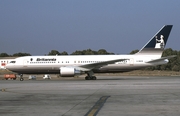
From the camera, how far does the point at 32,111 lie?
36.1 feet

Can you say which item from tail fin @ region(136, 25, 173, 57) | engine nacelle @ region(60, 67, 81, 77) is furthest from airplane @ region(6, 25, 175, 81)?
engine nacelle @ region(60, 67, 81, 77)

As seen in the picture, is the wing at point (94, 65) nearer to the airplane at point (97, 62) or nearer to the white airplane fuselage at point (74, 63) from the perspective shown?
the airplane at point (97, 62)

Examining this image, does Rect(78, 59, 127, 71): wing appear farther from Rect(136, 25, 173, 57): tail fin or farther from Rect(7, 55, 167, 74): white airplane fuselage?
Rect(136, 25, 173, 57): tail fin

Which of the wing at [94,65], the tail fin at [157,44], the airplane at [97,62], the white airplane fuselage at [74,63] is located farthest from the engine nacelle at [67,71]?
the tail fin at [157,44]

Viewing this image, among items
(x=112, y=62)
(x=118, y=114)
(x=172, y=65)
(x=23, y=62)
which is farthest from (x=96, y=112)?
(x=172, y=65)

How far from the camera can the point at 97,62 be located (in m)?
37.5

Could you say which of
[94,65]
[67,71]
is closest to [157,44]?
[94,65]

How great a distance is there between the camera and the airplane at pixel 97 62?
37.8 m

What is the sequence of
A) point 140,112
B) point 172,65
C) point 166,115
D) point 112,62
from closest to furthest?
point 166,115
point 140,112
point 112,62
point 172,65

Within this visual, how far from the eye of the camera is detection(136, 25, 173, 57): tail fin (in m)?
39.1

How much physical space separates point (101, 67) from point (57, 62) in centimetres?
503

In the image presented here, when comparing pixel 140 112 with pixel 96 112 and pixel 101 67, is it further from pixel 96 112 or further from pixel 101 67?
pixel 101 67

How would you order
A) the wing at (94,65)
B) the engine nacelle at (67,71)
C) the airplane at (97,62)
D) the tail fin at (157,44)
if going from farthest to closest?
the tail fin at (157,44) → the airplane at (97,62) → the wing at (94,65) → the engine nacelle at (67,71)

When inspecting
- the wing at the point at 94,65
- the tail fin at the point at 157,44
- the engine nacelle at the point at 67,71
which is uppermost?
the tail fin at the point at 157,44
